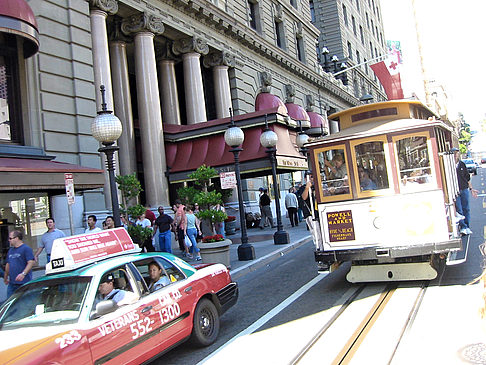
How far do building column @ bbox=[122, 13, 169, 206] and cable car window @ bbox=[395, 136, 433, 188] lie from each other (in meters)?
12.4

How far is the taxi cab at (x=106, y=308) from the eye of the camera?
4039mm

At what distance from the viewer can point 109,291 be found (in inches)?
196

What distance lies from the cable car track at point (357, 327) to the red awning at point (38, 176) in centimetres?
646

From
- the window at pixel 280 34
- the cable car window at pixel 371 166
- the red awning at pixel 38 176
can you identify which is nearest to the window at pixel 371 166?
the cable car window at pixel 371 166

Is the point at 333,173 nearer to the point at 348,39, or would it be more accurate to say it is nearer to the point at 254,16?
the point at 254,16

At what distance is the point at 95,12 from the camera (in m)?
15.9

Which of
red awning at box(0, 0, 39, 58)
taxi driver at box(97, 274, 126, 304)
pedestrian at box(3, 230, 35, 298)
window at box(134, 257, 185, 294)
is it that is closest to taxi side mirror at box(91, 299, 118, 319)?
taxi driver at box(97, 274, 126, 304)

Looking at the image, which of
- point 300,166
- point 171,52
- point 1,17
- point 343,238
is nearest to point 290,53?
point 171,52

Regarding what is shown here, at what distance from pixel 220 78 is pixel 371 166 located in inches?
674

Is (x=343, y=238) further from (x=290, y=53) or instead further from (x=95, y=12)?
(x=290, y=53)

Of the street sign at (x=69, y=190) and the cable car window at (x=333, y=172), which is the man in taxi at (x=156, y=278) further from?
the street sign at (x=69, y=190)

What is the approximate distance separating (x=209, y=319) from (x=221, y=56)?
63.7ft

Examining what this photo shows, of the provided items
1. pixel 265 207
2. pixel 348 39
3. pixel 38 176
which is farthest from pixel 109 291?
pixel 348 39

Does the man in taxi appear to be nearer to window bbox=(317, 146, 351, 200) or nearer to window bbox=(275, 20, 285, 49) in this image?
window bbox=(317, 146, 351, 200)
